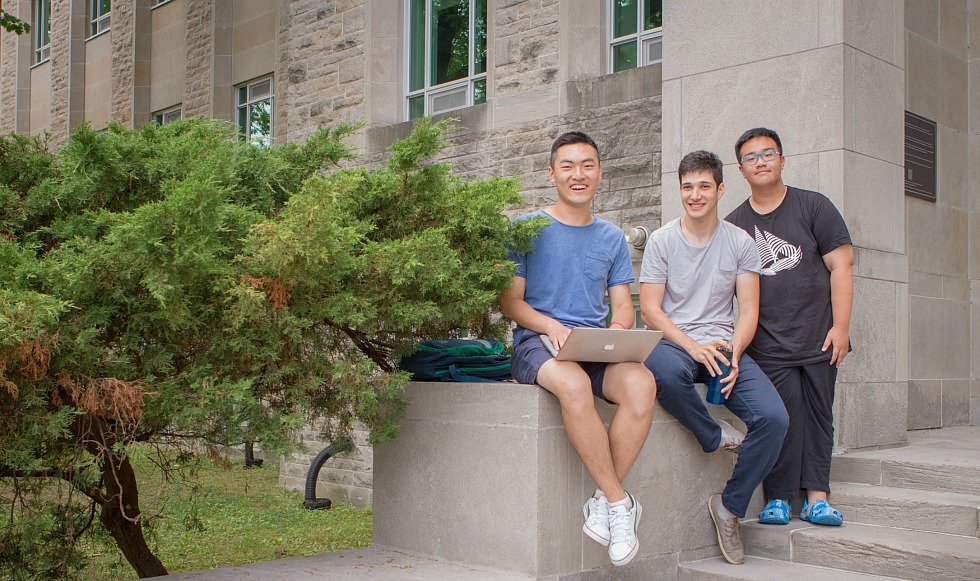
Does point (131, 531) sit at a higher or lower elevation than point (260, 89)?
lower

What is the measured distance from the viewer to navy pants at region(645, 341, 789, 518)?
4543 millimetres

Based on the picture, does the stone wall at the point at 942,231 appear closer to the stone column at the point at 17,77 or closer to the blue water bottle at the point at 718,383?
the blue water bottle at the point at 718,383

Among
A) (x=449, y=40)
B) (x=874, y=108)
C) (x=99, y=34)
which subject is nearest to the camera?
(x=874, y=108)

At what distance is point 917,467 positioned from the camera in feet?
17.7

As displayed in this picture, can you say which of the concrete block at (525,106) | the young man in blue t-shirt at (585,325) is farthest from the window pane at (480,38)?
the young man in blue t-shirt at (585,325)

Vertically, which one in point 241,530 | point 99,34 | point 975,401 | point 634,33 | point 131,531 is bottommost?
point 241,530

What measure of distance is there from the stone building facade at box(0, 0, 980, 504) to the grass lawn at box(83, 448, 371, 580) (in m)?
0.72

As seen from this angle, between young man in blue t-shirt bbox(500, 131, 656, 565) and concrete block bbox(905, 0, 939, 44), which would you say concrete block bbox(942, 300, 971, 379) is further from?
young man in blue t-shirt bbox(500, 131, 656, 565)

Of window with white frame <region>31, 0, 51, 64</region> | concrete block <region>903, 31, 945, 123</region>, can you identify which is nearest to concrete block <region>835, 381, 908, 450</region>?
concrete block <region>903, 31, 945, 123</region>

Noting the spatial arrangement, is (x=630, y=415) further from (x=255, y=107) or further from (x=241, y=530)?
(x=255, y=107)

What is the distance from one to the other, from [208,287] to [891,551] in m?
3.23

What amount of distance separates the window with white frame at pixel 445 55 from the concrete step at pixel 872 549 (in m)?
6.64

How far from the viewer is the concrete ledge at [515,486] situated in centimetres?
419

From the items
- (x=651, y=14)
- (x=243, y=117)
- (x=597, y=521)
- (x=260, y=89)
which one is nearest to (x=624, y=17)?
(x=651, y=14)
